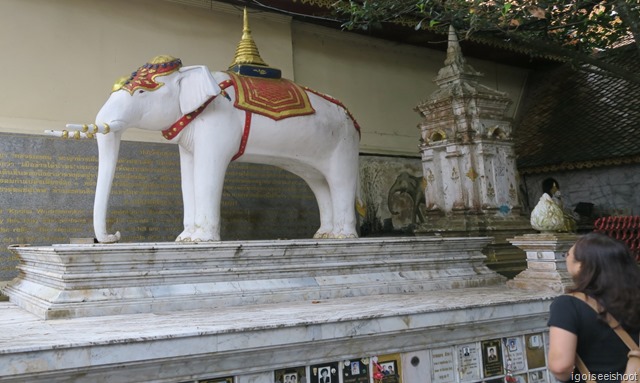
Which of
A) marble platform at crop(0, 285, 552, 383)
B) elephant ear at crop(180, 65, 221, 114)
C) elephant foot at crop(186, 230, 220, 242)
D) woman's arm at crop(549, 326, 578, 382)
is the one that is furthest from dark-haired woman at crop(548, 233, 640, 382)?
elephant ear at crop(180, 65, 221, 114)

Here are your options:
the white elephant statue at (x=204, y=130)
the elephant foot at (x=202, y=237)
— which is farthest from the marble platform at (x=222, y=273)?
the white elephant statue at (x=204, y=130)

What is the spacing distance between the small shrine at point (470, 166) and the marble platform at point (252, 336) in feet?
5.31

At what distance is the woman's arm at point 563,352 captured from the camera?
6.35ft

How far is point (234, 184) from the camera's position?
20.0 feet

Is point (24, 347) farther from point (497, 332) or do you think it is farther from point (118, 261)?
point (497, 332)

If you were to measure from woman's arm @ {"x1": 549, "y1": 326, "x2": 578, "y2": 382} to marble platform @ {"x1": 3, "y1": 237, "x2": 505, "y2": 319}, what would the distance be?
6.60 feet

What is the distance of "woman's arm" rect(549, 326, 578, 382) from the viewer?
194 centimetres

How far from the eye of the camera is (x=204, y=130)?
4.07m

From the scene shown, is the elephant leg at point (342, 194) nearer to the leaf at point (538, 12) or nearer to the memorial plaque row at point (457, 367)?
the memorial plaque row at point (457, 367)

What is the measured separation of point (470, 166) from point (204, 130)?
9.31ft

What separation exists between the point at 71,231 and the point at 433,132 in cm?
388

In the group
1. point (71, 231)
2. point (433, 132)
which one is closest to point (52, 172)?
point (71, 231)

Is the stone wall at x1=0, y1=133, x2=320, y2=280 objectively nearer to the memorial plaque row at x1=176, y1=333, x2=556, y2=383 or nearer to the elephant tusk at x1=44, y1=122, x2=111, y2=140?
the elephant tusk at x1=44, y1=122, x2=111, y2=140

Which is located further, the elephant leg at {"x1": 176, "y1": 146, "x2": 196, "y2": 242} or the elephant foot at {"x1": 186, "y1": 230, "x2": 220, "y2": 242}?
the elephant leg at {"x1": 176, "y1": 146, "x2": 196, "y2": 242}
